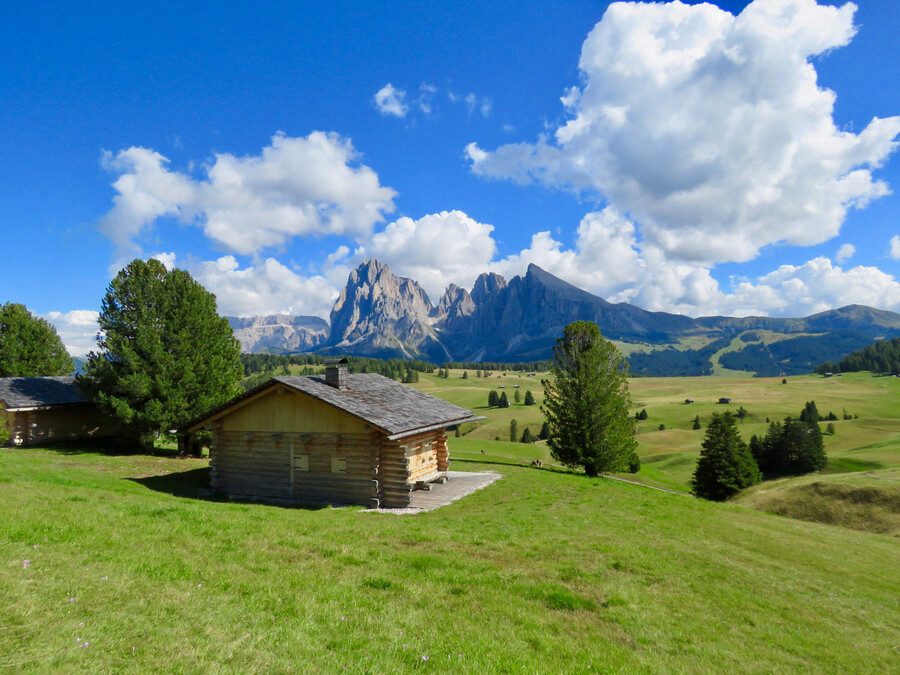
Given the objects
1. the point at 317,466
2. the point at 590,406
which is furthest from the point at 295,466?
the point at 590,406

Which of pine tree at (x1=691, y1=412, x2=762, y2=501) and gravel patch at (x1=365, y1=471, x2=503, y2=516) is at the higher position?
gravel patch at (x1=365, y1=471, x2=503, y2=516)

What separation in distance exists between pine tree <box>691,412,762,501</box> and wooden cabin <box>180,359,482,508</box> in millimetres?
43921

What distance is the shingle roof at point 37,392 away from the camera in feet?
101

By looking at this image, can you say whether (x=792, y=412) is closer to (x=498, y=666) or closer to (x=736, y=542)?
(x=736, y=542)

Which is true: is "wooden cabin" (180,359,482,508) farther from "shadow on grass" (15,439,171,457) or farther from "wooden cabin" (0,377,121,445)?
"wooden cabin" (0,377,121,445)

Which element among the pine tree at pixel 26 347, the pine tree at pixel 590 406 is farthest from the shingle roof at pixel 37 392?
the pine tree at pixel 590 406

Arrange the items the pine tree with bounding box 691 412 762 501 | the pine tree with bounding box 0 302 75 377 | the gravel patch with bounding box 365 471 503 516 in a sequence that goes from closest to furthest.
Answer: the gravel patch with bounding box 365 471 503 516
the pine tree with bounding box 0 302 75 377
the pine tree with bounding box 691 412 762 501

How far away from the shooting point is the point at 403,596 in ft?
25.1

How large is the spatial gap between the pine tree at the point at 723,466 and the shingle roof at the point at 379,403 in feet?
131

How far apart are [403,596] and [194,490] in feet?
61.5

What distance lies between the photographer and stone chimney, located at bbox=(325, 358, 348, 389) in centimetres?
2312

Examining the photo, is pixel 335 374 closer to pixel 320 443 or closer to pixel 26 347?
pixel 320 443

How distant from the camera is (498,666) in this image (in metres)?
5.51

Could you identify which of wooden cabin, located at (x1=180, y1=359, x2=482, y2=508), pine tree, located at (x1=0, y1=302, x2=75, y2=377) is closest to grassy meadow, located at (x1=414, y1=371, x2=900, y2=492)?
wooden cabin, located at (x1=180, y1=359, x2=482, y2=508)
